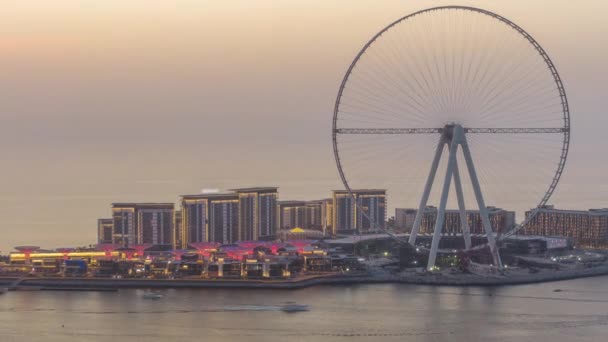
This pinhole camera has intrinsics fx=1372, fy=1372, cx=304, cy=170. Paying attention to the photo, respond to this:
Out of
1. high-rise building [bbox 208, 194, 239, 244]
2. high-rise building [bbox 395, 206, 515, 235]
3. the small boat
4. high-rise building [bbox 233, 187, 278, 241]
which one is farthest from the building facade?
the small boat

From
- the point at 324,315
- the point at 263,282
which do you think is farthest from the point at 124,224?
the point at 324,315

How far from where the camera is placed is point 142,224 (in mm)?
28375

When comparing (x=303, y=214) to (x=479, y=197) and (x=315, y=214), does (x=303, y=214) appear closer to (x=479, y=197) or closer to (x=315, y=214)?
(x=315, y=214)

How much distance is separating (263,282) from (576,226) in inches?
455

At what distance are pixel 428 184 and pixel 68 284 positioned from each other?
603cm

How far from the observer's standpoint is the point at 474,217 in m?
32.5

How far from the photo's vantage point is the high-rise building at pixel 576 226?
30.4 m

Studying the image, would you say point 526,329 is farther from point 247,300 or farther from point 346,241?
point 346,241

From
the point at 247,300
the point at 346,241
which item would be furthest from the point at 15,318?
the point at 346,241

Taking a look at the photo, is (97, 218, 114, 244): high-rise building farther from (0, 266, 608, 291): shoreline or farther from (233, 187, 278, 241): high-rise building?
(0, 266, 608, 291): shoreline

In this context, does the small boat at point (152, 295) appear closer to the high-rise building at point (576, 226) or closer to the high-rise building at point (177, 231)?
the high-rise building at point (177, 231)

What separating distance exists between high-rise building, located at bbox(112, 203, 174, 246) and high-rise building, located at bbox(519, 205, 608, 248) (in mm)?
8618

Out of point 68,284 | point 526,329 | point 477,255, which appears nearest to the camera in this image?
point 526,329

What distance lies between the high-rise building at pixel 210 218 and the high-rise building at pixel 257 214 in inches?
6.0
